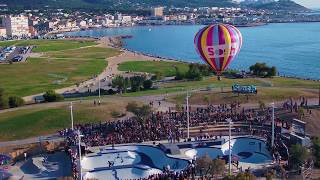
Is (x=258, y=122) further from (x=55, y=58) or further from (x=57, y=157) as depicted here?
(x=55, y=58)

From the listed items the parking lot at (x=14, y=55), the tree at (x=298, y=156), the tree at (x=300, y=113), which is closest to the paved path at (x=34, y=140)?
the tree at (x=298, y=156)

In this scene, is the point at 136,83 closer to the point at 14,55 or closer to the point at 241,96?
the point at 241,96

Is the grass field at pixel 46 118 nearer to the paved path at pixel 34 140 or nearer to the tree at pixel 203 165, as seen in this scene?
the paved path at pixel 34 140

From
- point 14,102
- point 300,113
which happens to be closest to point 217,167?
point 300,113

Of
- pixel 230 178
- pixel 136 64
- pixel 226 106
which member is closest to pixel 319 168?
pixel 230 178

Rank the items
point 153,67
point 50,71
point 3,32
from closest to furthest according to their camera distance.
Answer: point 50,71 → point 153,67 → point 3,32

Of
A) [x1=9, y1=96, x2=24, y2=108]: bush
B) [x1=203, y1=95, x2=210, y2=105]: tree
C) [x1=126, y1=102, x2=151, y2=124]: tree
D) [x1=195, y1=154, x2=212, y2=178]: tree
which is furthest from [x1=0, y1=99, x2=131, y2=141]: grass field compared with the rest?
[x1=195, y1=154, x2=212, y2=178]: tree
